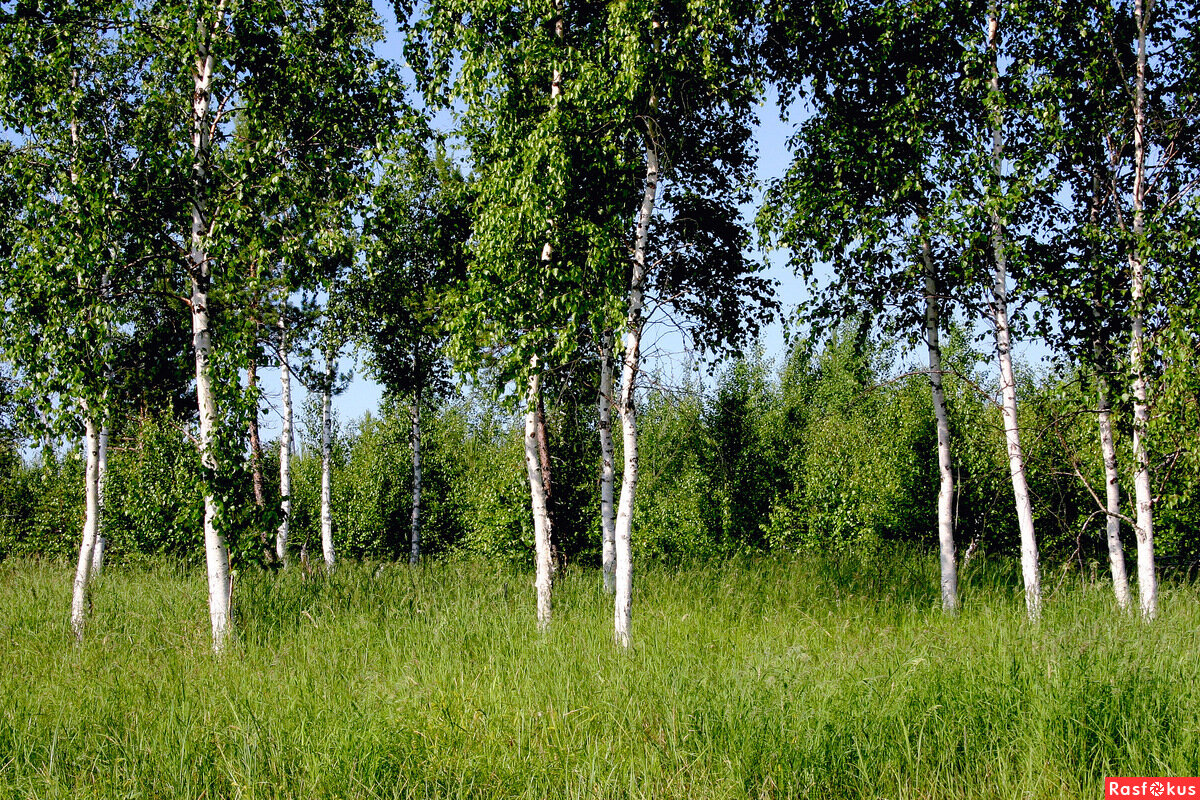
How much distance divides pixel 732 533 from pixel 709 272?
1786cm

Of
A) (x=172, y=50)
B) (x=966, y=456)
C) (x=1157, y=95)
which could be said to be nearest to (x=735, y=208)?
(x=1157, y=95)

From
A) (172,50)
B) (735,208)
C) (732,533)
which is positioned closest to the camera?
(172,50)

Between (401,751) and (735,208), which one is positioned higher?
(735,208)

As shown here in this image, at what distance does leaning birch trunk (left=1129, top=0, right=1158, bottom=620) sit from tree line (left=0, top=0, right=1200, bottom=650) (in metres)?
0.04

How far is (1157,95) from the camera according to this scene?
920 cm

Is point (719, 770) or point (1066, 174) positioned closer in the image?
point (719, 770)

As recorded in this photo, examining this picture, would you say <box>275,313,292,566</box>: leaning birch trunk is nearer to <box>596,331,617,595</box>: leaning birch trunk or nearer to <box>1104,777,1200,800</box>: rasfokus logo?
<box>596,331,617,595</box>: leaning birch trunk

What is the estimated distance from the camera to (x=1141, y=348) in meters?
8.36

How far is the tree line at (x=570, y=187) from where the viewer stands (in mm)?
8047

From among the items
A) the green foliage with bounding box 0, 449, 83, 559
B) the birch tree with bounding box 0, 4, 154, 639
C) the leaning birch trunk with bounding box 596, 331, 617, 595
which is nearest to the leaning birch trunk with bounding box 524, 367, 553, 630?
the leaning birch trunk with bounding box 596, 331, 617, 595

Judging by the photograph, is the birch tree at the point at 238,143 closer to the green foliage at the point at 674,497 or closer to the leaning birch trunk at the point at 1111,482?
the leaning birch trunk at the point at 1111,482

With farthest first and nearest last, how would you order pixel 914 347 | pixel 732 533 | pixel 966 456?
pixel 732 533
pixel 966 456
pixel 914 347

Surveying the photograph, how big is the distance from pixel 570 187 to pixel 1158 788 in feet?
23.5

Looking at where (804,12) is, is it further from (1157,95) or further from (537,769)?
(537,769)
